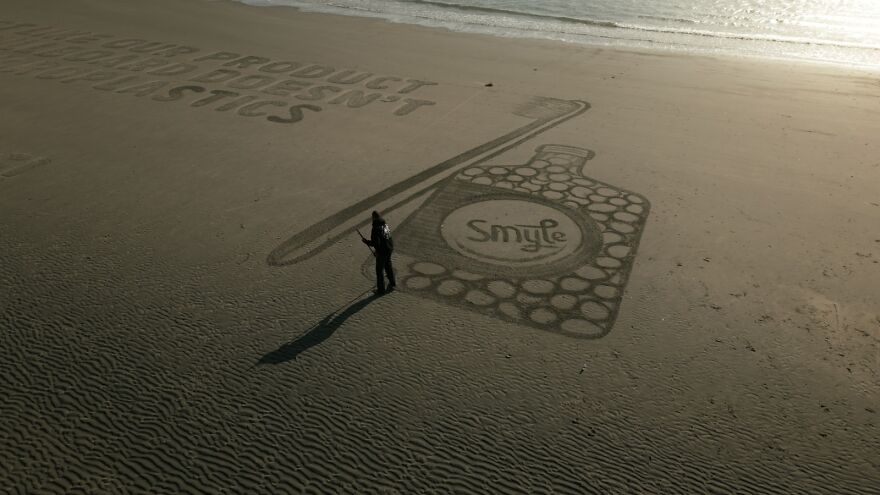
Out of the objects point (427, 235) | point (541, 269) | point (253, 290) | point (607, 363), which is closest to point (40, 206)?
point (253, 290)

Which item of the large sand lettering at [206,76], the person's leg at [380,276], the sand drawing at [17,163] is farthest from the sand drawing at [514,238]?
the sand drawing at [17,163]

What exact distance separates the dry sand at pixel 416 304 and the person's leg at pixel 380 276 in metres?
0.16

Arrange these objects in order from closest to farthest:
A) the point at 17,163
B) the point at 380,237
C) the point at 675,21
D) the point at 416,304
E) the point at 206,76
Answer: the point at 380,237, the point at 416,304, the point at 17,163, the point at 206,76, the point at 675,21

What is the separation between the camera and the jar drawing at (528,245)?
748 cm

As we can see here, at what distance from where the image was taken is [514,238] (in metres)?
8.77

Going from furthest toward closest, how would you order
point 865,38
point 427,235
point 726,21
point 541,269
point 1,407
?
1. point 726,21
2. point 865,38
3. point 427,235
4. point 541,269
5. point 1,407

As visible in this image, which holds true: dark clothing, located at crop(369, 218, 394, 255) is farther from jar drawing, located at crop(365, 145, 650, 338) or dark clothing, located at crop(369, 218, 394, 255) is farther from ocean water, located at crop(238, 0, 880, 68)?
ocean water, located at crop(238, 0, 880, 68)

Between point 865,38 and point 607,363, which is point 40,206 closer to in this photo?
point 607,363

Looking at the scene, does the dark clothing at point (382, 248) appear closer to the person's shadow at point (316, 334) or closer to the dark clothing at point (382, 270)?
the dark clothing at point (382, 270)

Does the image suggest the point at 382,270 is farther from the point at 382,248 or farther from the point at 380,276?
the point at 382,248

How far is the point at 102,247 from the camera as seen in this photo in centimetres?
829

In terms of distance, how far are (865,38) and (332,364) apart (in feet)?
74.5

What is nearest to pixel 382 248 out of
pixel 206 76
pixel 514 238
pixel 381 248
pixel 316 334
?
pixel 381 248

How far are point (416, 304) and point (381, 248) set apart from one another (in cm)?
78
